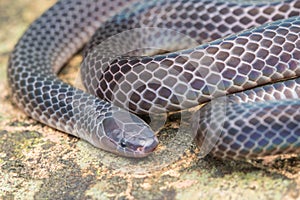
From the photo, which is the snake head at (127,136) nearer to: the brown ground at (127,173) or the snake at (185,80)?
the snake at (185,80)

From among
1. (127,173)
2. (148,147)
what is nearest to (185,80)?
(148,147)

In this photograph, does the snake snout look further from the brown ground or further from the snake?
the brown ground

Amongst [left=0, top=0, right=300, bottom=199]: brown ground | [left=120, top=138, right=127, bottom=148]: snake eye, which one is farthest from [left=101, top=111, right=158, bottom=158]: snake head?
[left=0, top=0, right=300, bottom=199]: brown ground

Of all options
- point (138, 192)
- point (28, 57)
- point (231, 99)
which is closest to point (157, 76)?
point (231, 99)

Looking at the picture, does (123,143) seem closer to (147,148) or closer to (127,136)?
(127,136)

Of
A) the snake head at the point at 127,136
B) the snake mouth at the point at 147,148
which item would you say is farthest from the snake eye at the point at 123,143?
the snake mouth at the point at 147,148
